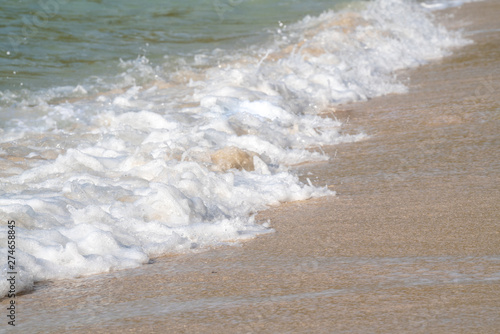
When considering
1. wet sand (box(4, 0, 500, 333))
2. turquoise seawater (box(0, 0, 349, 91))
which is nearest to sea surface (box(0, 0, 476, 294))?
turquoise seawater (box(0, 0, 349, 91))

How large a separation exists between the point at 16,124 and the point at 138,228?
131 inches

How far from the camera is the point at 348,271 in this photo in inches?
109

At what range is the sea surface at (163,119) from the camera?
130 inches

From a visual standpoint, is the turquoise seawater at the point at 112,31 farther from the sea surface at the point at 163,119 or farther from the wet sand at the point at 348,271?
the wet sand at the point at 348,271

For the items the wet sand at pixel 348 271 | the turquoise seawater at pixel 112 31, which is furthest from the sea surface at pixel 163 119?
the wet sand at pixel 348 271

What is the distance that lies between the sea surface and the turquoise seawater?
0.05 m

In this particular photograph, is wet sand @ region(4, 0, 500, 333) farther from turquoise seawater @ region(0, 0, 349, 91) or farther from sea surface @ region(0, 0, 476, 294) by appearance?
turquoise seawater @ region(0, 0, 349, 91)

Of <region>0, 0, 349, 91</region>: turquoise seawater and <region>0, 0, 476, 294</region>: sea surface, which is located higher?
<region>0, 0, 349, 91</region>: turquoise seawater

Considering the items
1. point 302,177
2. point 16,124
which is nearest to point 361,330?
point 302,177

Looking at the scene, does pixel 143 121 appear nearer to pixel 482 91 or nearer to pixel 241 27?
pixel 482 91

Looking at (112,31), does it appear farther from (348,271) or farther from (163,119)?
(348,271)

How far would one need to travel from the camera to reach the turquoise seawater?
8.91m

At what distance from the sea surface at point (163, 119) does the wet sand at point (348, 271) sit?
0.19 m

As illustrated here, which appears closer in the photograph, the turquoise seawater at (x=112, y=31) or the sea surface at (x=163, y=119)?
the sea surface at (x=163, y=119)
